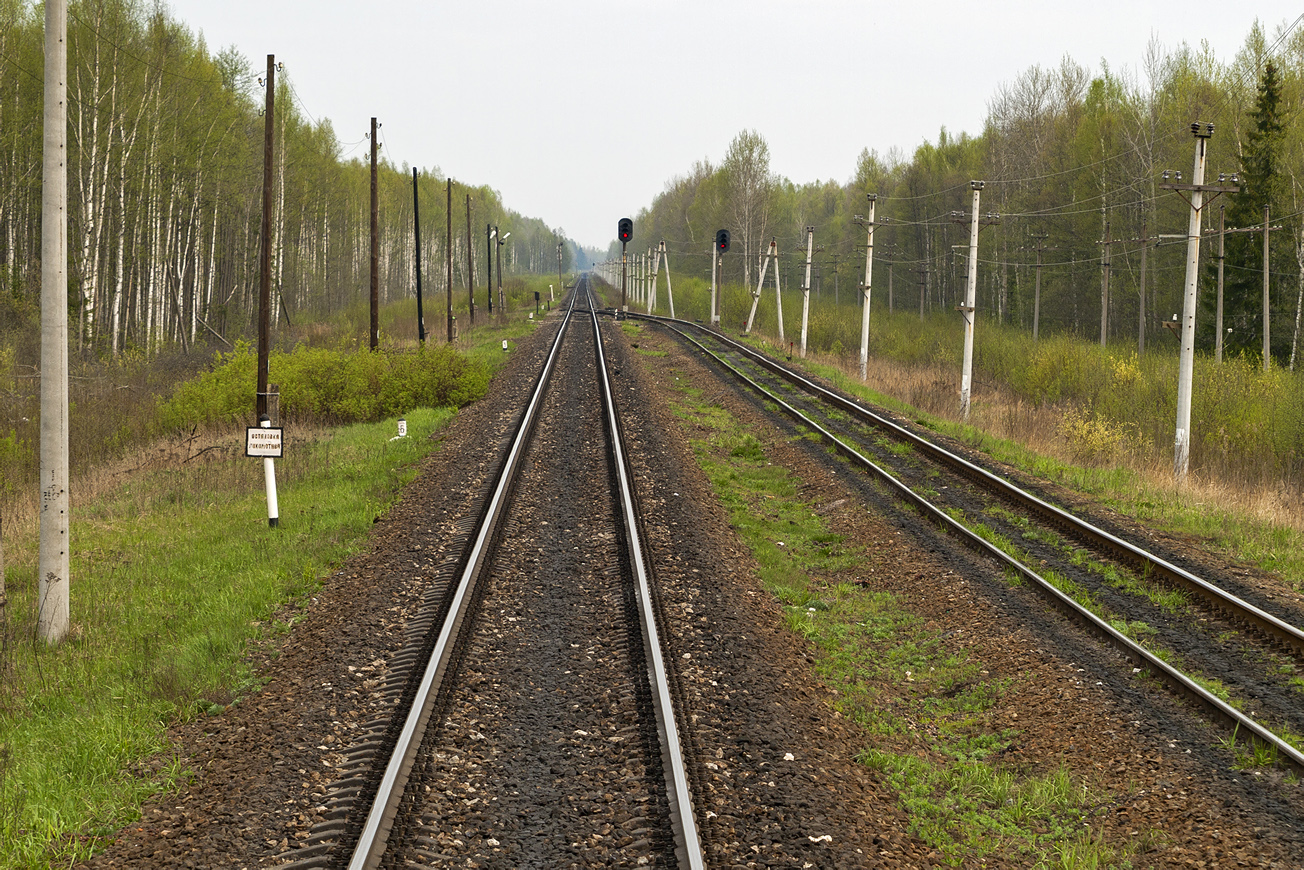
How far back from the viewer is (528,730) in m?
6.11

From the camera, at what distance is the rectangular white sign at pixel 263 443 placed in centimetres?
1263

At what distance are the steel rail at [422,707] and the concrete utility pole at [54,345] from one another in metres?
3.77

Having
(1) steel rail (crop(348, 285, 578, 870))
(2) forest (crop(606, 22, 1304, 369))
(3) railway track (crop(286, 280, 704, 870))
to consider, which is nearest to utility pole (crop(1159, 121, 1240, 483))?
(2) forest (crop(606, 22, 1304, 369))

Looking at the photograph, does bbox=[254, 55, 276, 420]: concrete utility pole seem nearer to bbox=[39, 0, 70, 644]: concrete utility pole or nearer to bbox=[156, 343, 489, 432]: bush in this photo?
bbox=[39, 0, 70, 644]: concrete utility pole

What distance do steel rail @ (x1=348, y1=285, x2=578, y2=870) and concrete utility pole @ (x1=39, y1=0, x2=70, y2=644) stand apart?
3.77 meters

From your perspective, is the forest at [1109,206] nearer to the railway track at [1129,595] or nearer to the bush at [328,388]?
the railway track at [1129,595]

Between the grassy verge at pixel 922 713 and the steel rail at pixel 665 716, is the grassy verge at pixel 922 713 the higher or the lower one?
the lower one

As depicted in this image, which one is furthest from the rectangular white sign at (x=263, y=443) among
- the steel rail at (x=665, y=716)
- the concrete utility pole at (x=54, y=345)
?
the steel rail at (x=665, y=716)

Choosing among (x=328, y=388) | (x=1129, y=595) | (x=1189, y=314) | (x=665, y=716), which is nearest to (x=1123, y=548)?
(x=1129, y=595)

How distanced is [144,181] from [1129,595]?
32.5m

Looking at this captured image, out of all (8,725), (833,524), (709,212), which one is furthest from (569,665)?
(709,212)

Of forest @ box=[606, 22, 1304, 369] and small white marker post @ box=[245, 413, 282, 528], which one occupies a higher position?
forest @ box=[606, 22, 1304, 369]

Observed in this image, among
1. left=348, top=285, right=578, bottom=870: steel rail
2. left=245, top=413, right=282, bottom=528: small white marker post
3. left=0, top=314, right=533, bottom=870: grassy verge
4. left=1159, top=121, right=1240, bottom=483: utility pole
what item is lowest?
left=0, top=314, right=533, bottom=870: grassy verge

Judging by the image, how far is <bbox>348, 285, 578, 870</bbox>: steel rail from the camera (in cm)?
461
